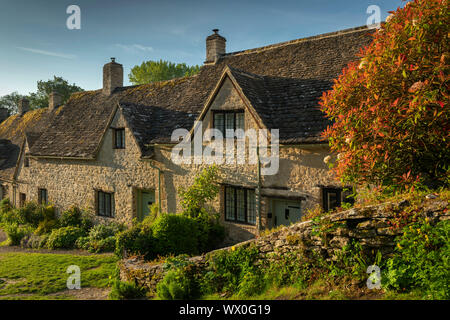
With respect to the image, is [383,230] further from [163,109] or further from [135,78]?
[135,78]

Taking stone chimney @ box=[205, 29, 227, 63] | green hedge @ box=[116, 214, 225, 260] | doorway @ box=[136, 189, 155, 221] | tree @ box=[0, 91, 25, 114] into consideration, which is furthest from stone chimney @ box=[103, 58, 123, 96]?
tree @ box=[0, 91, 25, 114]

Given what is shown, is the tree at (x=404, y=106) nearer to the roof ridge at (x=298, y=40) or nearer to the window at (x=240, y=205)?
the window at (x=240, y=205)

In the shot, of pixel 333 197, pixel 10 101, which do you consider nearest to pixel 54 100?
pixel 333 197

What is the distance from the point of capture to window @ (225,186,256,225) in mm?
11695

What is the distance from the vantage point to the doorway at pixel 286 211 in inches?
424

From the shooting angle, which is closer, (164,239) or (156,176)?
(164,239)

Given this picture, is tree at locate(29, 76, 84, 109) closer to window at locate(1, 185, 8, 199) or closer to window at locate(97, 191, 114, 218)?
window at locate(1, 185, 8, 199)

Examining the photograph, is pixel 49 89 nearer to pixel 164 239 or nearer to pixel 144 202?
pixel 144 202

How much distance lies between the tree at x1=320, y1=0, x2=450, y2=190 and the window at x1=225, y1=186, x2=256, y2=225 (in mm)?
5388

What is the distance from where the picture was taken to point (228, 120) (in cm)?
1191

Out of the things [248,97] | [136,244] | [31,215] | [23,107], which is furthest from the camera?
[23,107]

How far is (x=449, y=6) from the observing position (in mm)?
5926

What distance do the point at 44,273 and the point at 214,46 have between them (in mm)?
14146
